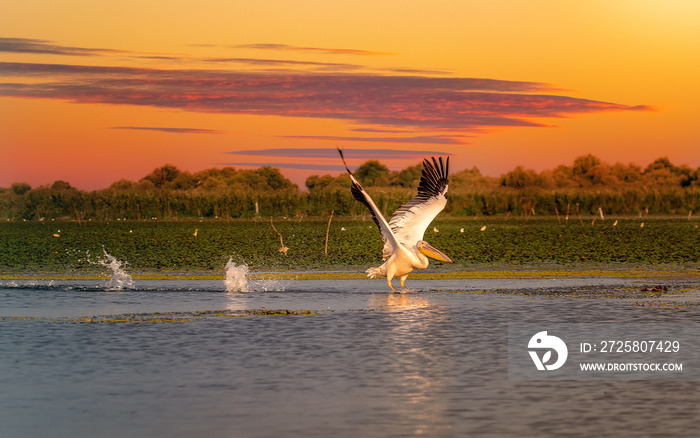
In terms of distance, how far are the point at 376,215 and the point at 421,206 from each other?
1.68 m

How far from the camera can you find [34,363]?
12.9 metres

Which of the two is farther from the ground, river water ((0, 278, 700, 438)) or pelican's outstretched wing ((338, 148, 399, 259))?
pelican's outstretched wing ((338, 148, 399, 259))

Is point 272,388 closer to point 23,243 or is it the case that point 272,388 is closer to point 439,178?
point 439,178

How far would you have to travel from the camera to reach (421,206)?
20484 millimetres

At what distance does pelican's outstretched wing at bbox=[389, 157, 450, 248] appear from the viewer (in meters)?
20.5

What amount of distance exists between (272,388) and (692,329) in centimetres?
767

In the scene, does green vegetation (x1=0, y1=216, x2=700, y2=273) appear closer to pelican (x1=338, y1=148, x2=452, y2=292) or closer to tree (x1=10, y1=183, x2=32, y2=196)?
pelican (x1=338, y1=148, x2=452, y2=292)

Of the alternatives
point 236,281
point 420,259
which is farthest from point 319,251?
point 420,259

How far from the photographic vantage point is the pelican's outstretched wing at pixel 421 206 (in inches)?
809

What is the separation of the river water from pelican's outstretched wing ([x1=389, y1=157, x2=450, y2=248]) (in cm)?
141

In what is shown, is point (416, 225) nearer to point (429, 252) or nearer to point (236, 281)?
point (429, 252)

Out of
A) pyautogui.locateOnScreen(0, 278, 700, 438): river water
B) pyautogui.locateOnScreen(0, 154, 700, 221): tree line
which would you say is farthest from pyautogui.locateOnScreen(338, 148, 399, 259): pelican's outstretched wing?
pyautogui.locateOnScreen(0, 154, 700, 221): tree line

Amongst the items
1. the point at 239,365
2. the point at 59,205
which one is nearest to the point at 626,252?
the point at 239,365

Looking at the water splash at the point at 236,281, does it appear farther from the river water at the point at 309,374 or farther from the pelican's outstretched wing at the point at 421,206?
the pelican's outstretched wing at the point at 421,206
